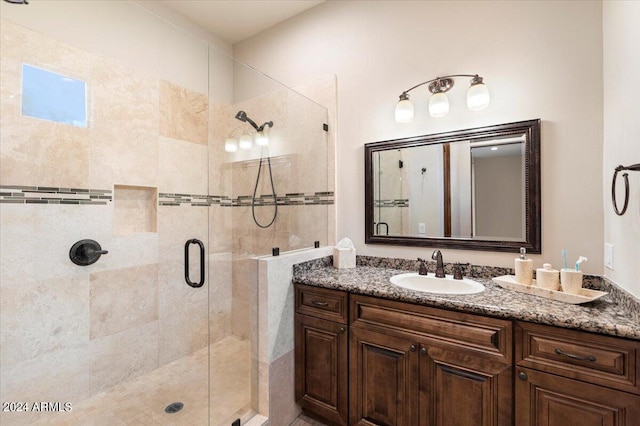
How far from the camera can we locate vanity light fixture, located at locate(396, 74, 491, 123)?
6.02 feet

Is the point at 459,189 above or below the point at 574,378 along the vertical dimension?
above

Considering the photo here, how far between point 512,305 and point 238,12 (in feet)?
10.1

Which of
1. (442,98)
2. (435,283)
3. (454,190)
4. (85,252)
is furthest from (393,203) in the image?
(85,252)

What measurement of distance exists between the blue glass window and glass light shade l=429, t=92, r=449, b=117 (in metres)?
2.33

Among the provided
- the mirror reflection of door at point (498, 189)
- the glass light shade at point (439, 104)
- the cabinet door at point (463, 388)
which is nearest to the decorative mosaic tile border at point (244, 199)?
the glass light shade at point (439, 104)

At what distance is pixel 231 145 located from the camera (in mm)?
2086

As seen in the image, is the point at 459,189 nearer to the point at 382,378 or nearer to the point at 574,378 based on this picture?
the point at 574,378

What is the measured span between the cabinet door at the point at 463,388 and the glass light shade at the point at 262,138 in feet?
5.48

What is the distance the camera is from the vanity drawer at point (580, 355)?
1.07m

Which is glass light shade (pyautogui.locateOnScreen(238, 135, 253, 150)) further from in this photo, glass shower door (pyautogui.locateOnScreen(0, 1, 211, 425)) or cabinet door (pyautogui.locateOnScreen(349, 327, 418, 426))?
cabinet door (pyautogui.locateOnScreen(349, 327, 418, 426))

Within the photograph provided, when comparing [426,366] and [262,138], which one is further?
[262,138]

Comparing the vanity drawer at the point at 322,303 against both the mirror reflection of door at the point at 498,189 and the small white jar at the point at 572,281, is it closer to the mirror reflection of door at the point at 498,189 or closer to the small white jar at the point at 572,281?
the mirror reflection of door at the point at 498,189

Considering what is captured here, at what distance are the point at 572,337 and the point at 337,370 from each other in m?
1.17

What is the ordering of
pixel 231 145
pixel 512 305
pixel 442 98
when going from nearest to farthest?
pixel 512 305
pixel 442 98
pixel 231 145
